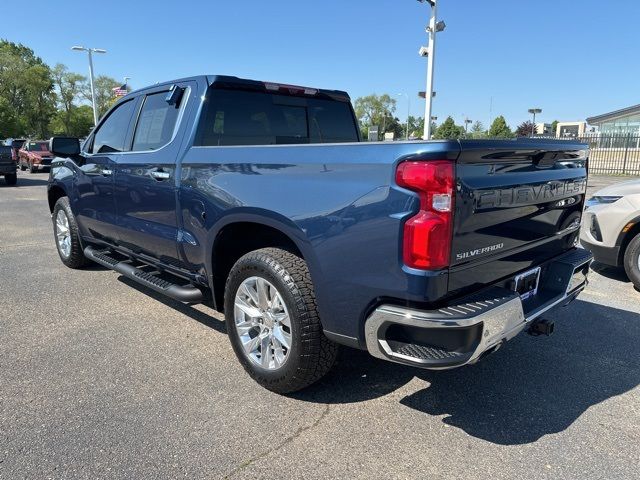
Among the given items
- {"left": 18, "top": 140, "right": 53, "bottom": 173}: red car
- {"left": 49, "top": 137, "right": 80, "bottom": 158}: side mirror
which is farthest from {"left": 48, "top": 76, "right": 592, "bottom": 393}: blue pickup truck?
{"left": 18, "top": 140, "right": 53, "bottom": 173}: red car

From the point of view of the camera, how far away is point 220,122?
146 inches

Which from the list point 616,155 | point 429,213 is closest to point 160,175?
point 429,213

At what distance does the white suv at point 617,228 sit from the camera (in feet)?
16.7

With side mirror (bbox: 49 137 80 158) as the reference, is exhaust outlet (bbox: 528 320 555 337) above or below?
below

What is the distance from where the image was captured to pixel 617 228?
515 centimetres

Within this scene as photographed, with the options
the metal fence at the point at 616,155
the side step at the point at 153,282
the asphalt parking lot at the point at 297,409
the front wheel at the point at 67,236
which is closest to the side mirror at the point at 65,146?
the front wheel at the point at 67,236

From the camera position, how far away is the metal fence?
23297 mm

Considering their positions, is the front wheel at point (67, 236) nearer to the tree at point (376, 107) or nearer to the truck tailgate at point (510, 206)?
the truck tailgate at point (510, 206)

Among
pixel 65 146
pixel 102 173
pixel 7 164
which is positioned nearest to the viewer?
pixel 102 173

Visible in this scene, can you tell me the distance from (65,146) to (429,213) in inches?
170

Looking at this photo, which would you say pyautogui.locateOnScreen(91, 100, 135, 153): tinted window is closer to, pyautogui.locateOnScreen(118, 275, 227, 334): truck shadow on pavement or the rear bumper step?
pyautogui.locateOnScreen(118, 275, 227, 334): truck shadow on pavement

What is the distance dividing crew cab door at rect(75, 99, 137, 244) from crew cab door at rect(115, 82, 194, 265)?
17cm

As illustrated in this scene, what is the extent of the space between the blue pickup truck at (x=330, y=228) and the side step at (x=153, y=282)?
0.02m

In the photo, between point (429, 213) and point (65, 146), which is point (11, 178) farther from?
point (429, 213)
